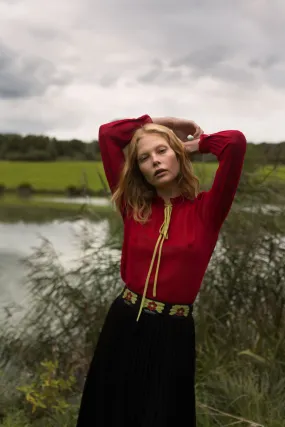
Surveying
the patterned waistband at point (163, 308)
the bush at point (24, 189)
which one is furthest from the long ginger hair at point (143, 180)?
the bush at point (24, 189)

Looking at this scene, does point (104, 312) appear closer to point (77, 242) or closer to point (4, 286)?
point (77, 242)

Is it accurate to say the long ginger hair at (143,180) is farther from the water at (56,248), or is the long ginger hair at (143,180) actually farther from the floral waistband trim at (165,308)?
the water at (56,248)

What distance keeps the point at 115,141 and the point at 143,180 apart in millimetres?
187

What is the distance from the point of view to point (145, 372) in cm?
198

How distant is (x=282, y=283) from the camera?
4.43m

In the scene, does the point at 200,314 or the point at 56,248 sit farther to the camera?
the point at 56,248

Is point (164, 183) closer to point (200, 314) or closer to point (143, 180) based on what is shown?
point (143, 180)

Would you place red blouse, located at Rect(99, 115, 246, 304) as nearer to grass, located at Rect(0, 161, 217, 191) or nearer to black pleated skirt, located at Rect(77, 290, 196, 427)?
black pleated skirt, located at Rect(77, 290, 196, 427)

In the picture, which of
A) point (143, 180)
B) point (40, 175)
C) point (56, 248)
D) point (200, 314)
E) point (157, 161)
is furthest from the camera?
point (40, 175)

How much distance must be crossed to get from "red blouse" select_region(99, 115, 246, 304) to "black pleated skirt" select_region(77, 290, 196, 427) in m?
0.10

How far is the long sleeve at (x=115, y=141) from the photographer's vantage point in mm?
2156

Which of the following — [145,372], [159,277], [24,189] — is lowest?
[24,189]

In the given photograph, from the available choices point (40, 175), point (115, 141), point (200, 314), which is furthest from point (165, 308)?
point (40, 175)

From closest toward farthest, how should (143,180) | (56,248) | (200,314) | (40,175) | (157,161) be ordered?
(157,161) → (143,180) → (200,314) → (56,248) → (40,175)
